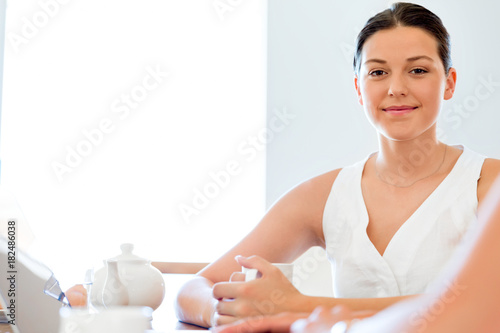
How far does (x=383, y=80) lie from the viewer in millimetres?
1519

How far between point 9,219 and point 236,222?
2.97 m

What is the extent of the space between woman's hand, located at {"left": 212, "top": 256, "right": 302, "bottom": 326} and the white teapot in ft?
0.56

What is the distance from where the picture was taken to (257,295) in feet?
3.71

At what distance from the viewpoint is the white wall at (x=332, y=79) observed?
375cm

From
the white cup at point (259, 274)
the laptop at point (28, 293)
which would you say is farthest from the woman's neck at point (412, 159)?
the laptop at point (28, 293)

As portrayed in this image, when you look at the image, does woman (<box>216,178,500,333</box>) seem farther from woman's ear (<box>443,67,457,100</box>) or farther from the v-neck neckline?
woman's ear (<box>443,67,457,100</box>)

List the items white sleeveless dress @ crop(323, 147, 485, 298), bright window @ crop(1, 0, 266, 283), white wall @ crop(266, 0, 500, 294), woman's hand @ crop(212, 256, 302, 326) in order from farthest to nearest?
bright window @ crop(1, 0, 266, 283) < white wall @ crop(266, 0, 500, 294) < white sleeveless dress @ crop(323, 147, 485, 298) < woman's hand @ crop(212, 256, 302, 326)

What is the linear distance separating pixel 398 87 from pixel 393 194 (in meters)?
0.29

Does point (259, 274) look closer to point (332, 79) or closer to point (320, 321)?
point (320, 321)

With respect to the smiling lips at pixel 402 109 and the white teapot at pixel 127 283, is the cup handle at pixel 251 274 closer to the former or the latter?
the white teapot at pixel 127 283

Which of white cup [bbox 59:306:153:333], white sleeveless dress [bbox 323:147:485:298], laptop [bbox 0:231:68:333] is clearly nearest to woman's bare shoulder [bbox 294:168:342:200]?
white sleeveless dress [bbox 323:147:485:298]

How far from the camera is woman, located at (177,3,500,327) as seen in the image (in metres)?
1.43

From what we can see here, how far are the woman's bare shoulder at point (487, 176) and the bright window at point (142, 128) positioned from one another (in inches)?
96.9

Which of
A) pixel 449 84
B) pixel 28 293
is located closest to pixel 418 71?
pixel 449 84
